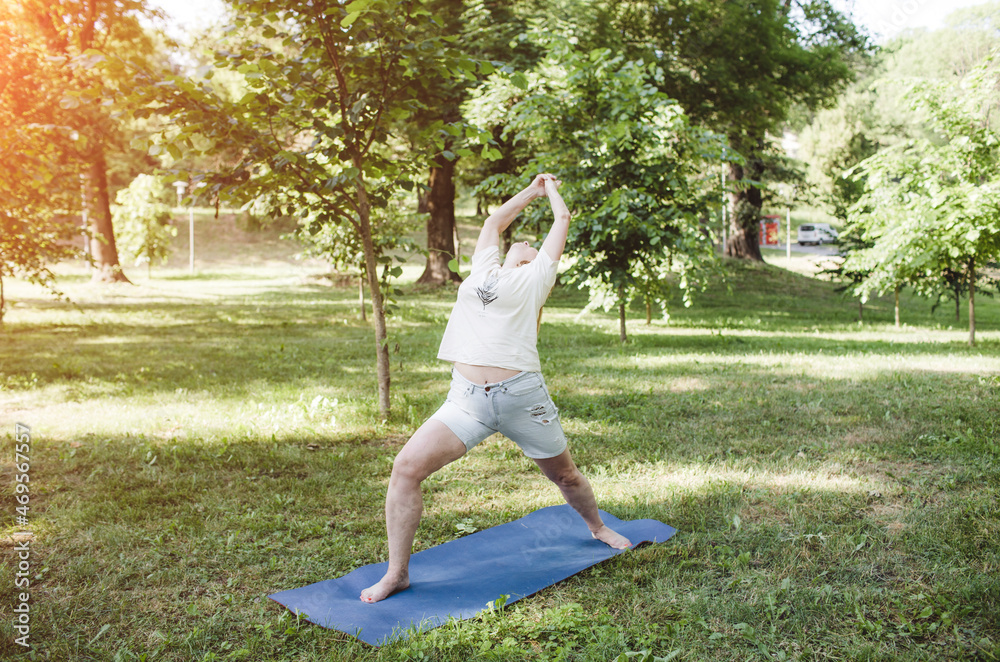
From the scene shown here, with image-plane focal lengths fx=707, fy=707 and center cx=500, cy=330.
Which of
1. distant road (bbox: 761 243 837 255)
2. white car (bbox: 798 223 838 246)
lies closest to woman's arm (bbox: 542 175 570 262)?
distant road (bbox: 761 243 837 255)

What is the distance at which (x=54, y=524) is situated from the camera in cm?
446

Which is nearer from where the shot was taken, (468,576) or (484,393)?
(484,393)

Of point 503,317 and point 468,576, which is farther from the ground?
point 503,317

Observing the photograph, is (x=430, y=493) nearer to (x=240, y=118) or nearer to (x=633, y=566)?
(x=633, y=566)

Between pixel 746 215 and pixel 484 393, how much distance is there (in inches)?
929

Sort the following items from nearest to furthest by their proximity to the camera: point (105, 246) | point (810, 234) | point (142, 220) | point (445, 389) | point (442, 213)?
point (445, 389) → point (442, 213) → point (105, 246) → point (142, 220) → point (810, 234)

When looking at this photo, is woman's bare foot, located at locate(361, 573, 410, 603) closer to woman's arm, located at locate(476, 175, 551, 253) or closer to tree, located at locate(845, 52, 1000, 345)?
woman's arm, located at locate(476, 175, 551, 253)

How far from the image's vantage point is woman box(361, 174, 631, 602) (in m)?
3.51

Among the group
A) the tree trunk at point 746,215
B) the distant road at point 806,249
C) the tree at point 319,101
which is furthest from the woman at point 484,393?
the distant road at point 806,249

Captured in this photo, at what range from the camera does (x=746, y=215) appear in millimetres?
25000

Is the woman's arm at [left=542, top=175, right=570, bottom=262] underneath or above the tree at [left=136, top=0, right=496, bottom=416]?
underneath

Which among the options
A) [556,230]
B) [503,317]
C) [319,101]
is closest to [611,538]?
[503,317]

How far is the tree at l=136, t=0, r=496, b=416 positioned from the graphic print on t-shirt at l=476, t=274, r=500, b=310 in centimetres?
221

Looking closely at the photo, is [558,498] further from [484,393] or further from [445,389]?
[445,389]
